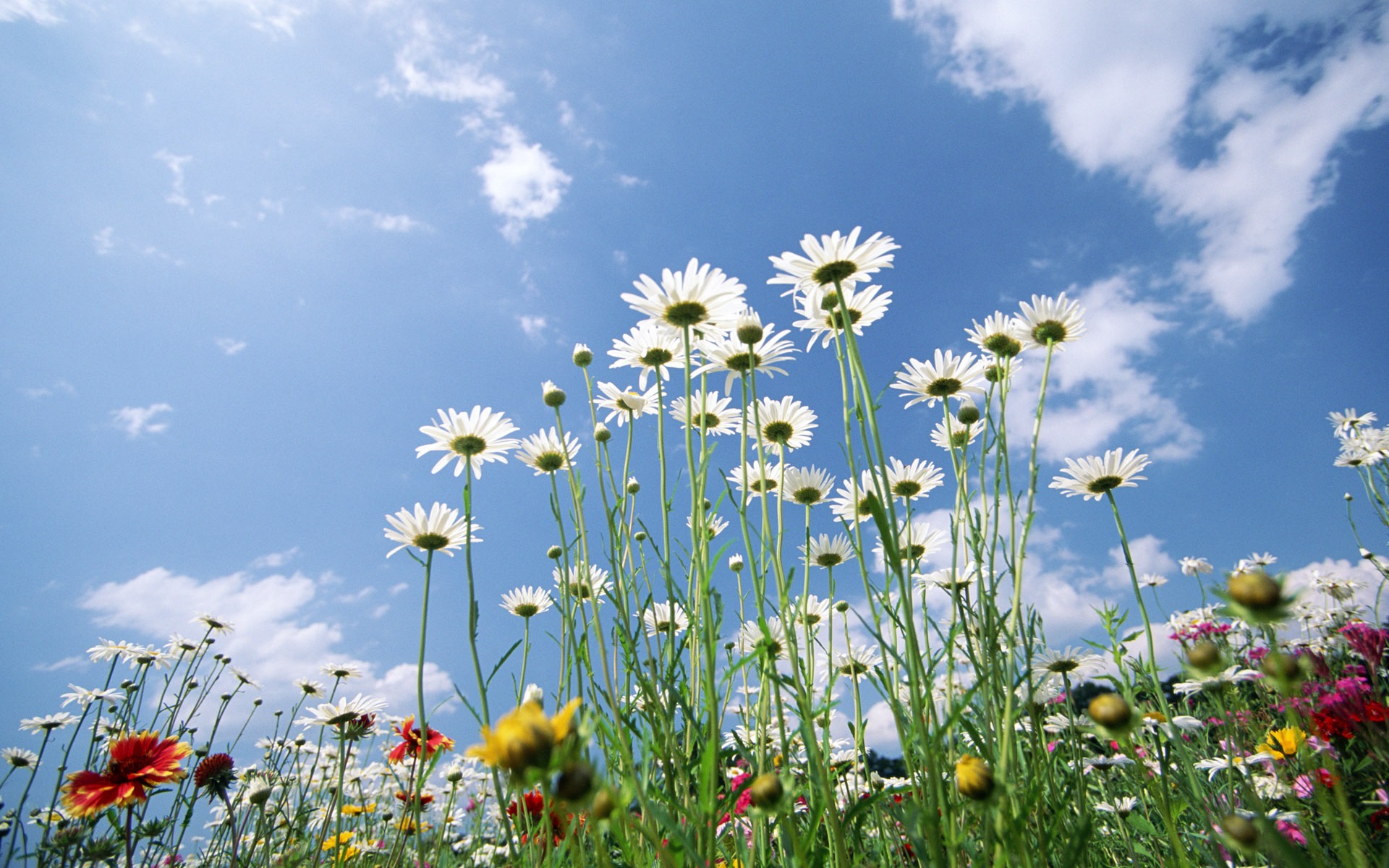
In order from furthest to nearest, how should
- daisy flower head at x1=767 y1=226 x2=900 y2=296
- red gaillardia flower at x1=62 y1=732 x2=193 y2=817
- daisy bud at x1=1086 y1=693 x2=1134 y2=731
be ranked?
red gaillardia flower at x1=62 y1=732 x2=193 y2=817 < daisy flower head at x1=767 y1=226 x2=900 y2=296 < daisy bud at x1=1086 y1=693 x2=1134 y2=731

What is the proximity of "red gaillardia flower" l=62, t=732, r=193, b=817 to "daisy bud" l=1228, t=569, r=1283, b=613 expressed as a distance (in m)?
2.75

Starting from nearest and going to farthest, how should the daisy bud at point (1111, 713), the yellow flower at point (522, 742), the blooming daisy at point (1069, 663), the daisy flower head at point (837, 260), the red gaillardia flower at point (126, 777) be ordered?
the yellow flower at point (522, 742) < the daisy bud at point (1111, 713) < the daisy flower head at point (837, 260) < the red gaillardia flower at point (126, 777) < the blooming daisy at point (1069, 663)

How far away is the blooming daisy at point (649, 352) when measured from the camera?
6.42ft

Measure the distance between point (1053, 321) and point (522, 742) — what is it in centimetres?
191

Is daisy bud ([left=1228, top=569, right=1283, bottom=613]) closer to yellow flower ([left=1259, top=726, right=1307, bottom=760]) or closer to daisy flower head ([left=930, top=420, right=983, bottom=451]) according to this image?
daisy flower head ([left=930, top=420, right=983, bottom=451])

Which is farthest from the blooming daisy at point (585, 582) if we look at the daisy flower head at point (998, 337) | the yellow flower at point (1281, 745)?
the yellow flower at point (1281, 745)

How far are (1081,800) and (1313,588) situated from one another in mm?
4898

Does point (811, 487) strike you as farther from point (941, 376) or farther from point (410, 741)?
point (410, 741)

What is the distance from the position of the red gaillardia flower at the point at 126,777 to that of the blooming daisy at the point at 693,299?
2093 mm

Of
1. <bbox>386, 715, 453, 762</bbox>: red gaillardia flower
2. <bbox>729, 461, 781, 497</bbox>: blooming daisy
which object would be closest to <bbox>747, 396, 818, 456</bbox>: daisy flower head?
<bbox>729, 461, 781, 497</bbox>: blooming daisy

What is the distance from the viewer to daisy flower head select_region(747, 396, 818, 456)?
81.9 inches

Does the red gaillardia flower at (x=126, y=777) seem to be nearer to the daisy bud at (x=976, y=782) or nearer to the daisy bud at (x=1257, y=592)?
the daisy bud at (x=976, y=782)

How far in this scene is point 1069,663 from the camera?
2410 millimetres

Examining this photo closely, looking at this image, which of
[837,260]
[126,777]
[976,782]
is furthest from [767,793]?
[126,777]
